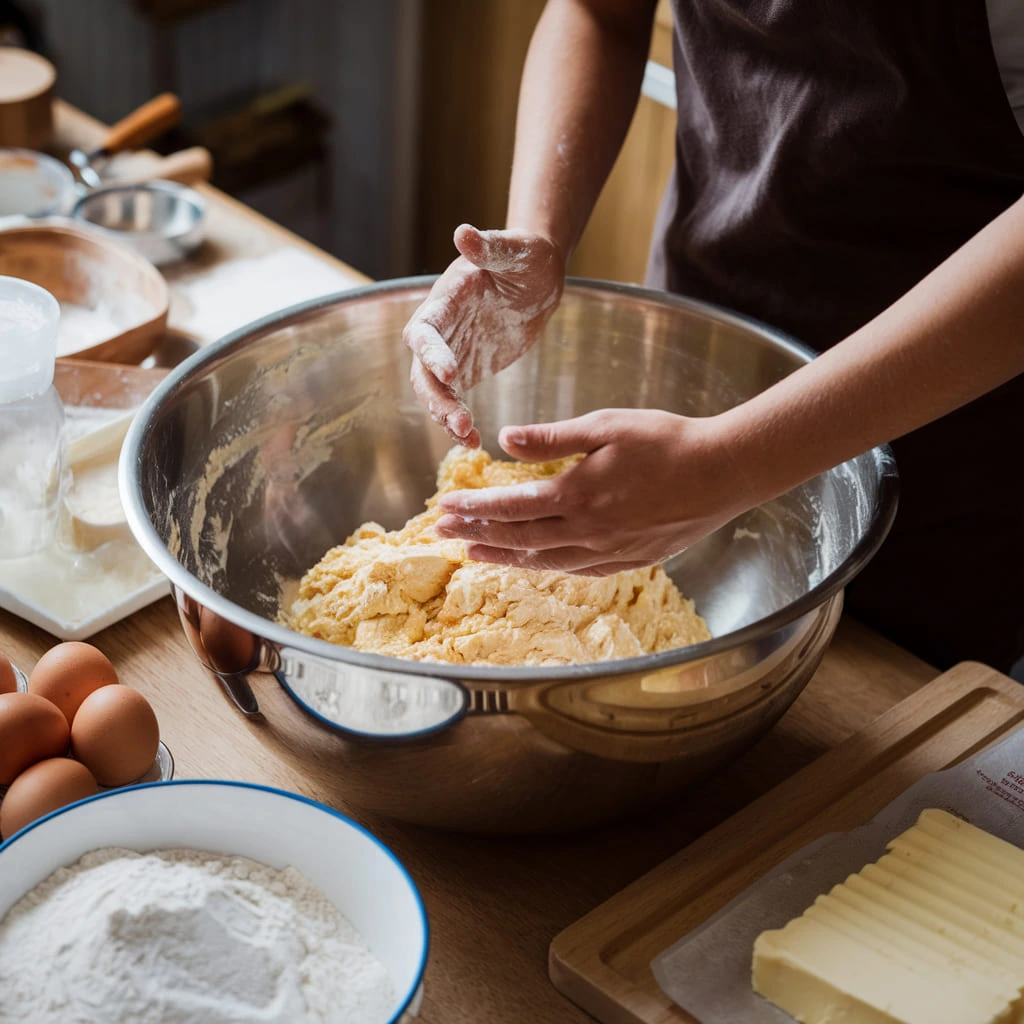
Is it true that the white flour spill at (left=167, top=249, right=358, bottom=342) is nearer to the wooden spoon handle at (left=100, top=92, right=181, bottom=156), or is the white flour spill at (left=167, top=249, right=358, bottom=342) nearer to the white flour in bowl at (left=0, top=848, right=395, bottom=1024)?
the wooden spoon handle at (left=100, top=92, right=181, bottom=156)

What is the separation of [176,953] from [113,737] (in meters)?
0.25

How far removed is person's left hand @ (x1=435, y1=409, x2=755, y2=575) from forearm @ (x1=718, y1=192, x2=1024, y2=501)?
29mm

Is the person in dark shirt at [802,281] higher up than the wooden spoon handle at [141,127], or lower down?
higher up

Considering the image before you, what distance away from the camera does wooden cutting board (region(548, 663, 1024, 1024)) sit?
90 cm

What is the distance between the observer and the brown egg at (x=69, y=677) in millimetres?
1037

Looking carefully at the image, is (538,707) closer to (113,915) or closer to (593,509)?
(593,509)

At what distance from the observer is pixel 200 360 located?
1.19 meters

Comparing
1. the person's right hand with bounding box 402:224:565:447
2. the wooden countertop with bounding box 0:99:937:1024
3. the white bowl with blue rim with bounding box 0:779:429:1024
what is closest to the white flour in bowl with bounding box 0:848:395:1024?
the white bowl with blue rim with bounding box 0:779:429:1024

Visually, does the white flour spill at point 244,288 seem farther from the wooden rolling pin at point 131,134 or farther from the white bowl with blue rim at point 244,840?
the white bowl with blue rim at point 244,840

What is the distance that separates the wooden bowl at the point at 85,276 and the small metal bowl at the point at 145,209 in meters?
0.20

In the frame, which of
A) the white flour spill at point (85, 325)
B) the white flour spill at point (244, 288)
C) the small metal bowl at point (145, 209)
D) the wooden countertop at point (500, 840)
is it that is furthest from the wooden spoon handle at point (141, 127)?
the wooden countertop at point (500, 840)

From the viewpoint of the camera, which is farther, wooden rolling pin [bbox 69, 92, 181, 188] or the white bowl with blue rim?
wooden rolling pin [bbox 69, 92, 181, 188]

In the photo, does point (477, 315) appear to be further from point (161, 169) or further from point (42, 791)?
point (161, 169)

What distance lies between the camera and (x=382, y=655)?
93 centimetres
